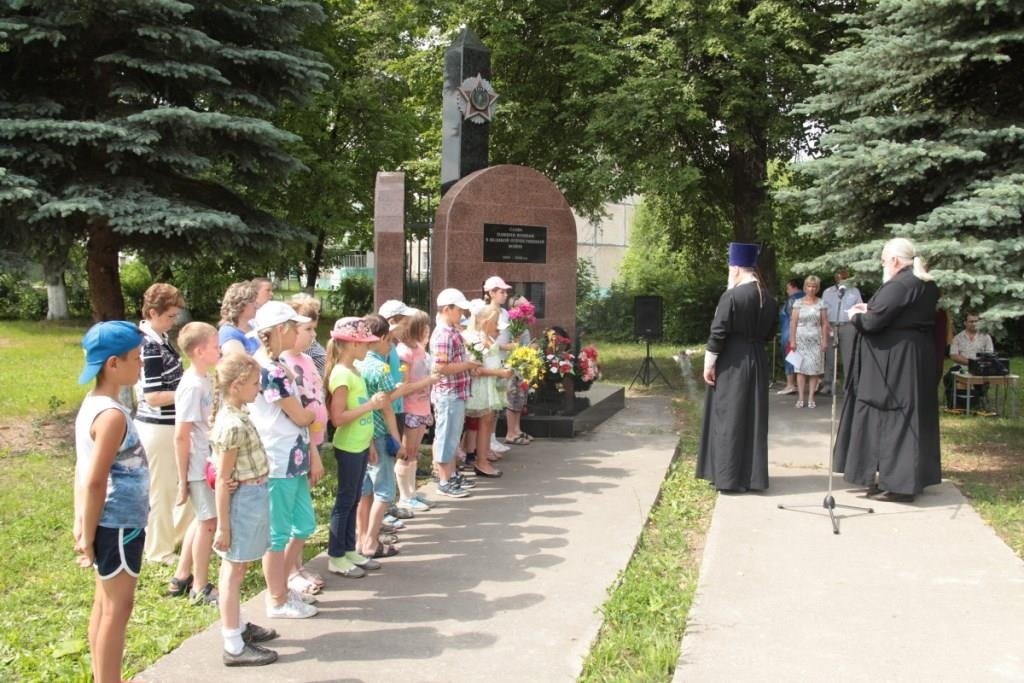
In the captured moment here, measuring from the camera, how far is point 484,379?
810cm

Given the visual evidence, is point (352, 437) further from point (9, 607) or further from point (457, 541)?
point (9, 607)

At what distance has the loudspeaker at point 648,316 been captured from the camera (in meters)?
14.9

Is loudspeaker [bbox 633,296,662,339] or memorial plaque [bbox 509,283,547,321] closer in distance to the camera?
memorial plaque [bbox 509,283,547,321]

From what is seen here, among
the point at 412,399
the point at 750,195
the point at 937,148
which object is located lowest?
the point at 412,399

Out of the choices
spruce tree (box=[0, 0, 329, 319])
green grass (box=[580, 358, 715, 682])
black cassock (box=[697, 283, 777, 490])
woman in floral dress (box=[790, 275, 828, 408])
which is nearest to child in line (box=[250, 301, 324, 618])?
green grass (box=[580, 358, 715, 682])

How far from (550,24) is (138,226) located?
791 centimetres

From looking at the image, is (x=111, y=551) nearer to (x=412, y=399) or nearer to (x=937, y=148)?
(x=412, y=399)

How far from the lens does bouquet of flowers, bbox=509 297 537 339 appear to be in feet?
30.4

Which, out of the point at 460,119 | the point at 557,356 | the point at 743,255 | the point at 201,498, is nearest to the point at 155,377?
the point at 201,498

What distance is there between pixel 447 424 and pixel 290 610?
2.73m

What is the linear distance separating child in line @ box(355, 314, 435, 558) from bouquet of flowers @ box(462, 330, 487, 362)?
1971mm

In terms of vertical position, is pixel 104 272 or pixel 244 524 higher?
pixel 104 272

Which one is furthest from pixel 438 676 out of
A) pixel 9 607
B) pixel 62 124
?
pixel 62 124

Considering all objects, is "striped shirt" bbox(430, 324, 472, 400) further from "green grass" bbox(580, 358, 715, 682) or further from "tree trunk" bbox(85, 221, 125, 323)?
"tree trunk" bbox(85, 221, 125, 323)
